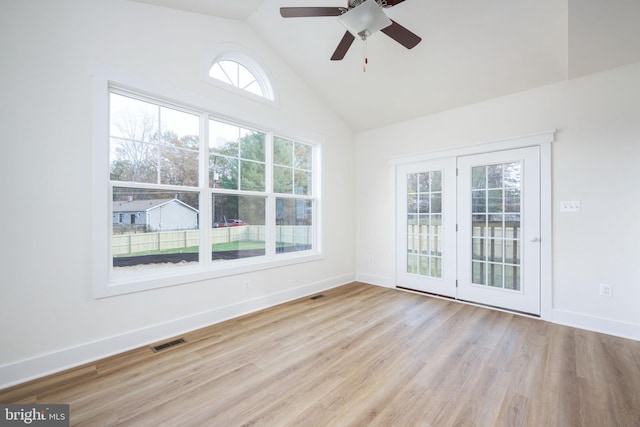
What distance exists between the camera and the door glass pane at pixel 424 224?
4.18 metres

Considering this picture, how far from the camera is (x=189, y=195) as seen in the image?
302 centimetres

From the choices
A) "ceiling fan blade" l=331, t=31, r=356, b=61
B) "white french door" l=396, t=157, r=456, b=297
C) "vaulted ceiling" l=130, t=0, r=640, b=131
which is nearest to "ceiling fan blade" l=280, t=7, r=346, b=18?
"ceiling fan blade" l=331, t=31, r=356, b=61

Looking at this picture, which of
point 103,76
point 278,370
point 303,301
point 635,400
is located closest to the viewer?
point 635,400

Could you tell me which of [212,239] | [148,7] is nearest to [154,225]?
[212,239]

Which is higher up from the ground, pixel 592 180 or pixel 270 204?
pixel 592 180

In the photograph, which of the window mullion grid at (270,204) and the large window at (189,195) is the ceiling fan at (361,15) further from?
the window mullion grid at (270,204)

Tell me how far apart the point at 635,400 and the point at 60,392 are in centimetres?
411

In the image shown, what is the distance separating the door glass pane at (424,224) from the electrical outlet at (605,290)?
1.73 metres

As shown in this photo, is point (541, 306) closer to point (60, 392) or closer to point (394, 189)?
point (394, 189)

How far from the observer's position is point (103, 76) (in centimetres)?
238

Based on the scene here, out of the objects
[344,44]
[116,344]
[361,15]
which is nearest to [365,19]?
[361,15]

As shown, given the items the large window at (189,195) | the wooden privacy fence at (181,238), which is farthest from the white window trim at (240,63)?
the wooden privacy fence at (181,238)

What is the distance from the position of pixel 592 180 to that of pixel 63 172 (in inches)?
209

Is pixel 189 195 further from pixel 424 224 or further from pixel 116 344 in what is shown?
pixel 424 224
